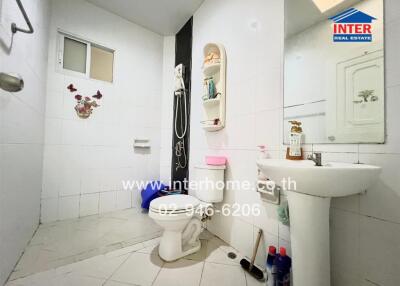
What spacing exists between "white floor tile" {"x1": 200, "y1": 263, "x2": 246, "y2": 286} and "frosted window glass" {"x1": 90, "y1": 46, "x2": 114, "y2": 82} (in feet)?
7.28

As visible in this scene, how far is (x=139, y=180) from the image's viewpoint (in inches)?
92.2

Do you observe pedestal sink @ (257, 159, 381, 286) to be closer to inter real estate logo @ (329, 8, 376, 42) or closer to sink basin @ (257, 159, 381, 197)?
sink basin @ (257, 159, 381, 197)

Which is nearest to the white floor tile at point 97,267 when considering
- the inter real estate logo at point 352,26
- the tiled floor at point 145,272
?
the tiled floor at point 145,272

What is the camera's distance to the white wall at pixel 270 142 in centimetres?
75

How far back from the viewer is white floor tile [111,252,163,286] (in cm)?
108

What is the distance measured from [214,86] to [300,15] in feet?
2.57

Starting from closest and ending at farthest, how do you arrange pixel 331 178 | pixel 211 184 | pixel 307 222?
pixel 331 178, pixel 307 222, pixel 211 184

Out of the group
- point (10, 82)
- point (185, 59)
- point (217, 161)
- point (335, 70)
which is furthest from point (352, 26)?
point (185, 59)

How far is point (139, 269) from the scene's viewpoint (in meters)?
1.17

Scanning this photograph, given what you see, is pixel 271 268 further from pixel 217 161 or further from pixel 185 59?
pixel 185 59

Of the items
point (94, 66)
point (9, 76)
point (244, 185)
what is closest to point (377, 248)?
point (244, 185)

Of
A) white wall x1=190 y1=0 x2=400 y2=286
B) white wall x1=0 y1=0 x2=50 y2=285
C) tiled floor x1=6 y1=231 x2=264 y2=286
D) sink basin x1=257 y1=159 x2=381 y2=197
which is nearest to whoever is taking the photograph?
sink basin x1=257 y1=159 x2=381 y2=197

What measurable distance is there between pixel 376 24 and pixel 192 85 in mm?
1579

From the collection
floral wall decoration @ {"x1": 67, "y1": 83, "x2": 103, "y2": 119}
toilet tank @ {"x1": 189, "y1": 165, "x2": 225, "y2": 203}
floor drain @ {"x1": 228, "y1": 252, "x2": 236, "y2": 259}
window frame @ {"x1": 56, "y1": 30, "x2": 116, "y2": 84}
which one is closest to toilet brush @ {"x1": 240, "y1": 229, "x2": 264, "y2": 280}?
floor drain @ {"x1": 228, "y1": 252, "x2": 236, "y2": 259}
